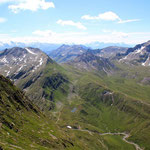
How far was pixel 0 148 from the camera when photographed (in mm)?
68562

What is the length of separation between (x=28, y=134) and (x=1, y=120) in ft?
77.7

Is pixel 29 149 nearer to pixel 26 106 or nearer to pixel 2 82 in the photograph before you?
pixel 26 106

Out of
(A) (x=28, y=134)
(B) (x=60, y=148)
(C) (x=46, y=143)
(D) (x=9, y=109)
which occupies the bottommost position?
(B) (x=60, y=148)

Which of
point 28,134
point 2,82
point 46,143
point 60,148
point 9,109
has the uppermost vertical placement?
point 2,82

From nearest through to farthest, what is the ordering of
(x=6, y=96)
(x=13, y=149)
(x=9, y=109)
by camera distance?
1. (x=13, y=149)
2. (x=9, y=109)
3. (x=6, y=96)

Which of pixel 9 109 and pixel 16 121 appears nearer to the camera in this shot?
pixel 16 121

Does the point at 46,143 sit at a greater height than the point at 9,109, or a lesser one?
lesser

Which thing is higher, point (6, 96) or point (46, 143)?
point (6, 96)

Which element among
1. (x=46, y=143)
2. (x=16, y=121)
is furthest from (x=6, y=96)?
(x=46, y=143)

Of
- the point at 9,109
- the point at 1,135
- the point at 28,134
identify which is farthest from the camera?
the point at 9,109

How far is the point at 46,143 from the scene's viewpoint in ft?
401

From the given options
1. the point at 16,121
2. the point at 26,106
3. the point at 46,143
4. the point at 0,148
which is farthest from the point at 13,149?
the point at 26,106

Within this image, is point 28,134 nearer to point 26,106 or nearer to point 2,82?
point 26,106

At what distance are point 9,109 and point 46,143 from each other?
1979 inches
